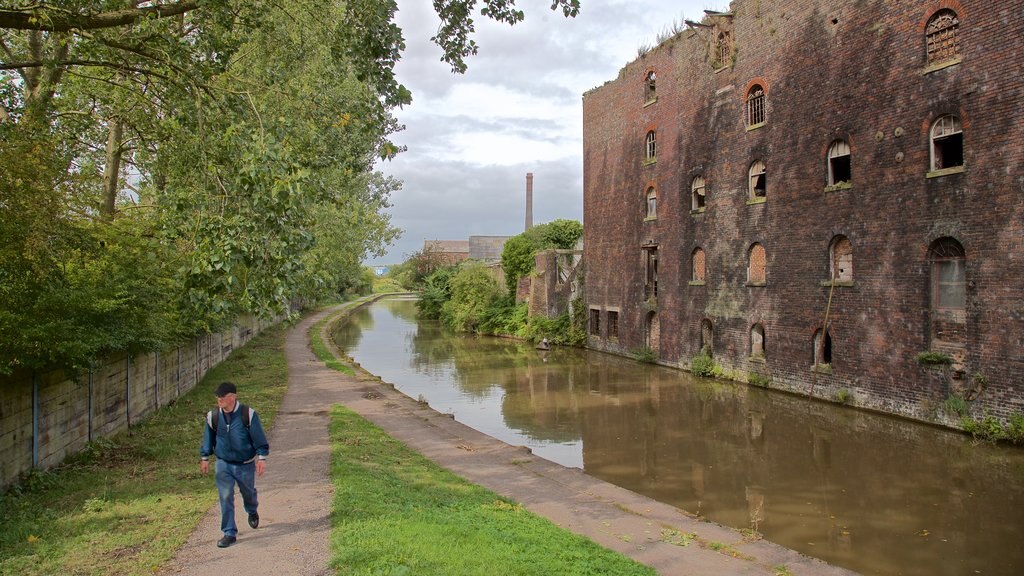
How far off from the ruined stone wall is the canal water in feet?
22.5

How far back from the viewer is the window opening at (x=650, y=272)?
26.9m

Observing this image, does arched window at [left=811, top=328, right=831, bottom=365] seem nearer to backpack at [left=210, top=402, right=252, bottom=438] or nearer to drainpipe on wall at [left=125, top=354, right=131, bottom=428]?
backpack at [left=210, top=402, right=252, bottom=438]

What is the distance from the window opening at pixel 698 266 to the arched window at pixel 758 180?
343 centimetres

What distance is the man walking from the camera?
6430 mm

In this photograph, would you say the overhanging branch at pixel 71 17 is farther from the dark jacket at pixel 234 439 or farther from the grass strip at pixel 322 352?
the grass strip at pixel 322 352

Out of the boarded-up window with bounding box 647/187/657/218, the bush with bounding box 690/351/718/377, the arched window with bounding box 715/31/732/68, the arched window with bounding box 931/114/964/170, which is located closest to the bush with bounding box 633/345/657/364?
the bush with bounding box 690/351/718/377

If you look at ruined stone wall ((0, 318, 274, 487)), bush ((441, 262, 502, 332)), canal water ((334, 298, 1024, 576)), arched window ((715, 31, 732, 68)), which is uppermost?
arched window ((715, 31, 732, 68))

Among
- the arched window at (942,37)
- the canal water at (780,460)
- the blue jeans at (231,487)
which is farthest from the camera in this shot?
the arched window at (942,37)

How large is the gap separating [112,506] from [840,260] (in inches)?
656

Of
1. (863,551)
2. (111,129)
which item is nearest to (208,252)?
(863,551)

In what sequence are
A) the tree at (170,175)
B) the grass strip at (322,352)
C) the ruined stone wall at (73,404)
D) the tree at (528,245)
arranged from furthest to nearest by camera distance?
the tree at (528,245) < the grass strip at (322,352) < the ruined stone wall at (73,404) < the tree at (170,175)

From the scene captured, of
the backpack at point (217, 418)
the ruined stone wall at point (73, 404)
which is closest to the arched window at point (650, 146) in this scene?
the ruined stone wall at point (73, 404)

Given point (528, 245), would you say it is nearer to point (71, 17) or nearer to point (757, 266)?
point (757, 266)

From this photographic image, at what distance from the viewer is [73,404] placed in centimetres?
999
